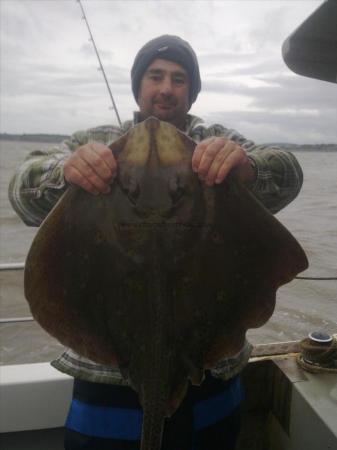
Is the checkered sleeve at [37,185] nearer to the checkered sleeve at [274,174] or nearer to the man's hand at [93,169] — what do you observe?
the man's hand at [93,169]

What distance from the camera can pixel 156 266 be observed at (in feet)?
5.32

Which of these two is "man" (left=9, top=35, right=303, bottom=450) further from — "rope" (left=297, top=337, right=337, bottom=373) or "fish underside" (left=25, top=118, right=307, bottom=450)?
"rope" (left=297, top=337, right=337, bottom=373)

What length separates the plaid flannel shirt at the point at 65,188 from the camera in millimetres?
→ 2039

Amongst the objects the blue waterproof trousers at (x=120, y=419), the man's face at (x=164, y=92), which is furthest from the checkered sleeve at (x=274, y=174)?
the blue waterproof trousers at (x=120, y=419)

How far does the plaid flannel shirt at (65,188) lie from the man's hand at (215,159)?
36cm

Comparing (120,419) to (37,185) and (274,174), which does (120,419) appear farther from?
(274,174)

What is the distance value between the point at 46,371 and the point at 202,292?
1.64 metres

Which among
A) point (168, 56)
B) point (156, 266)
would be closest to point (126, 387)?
point (156, 266)

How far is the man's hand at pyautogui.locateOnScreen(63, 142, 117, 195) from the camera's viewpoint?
157 cm

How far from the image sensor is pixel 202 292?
1.69 metres

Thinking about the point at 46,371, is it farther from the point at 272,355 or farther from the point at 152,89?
the point at 152,89

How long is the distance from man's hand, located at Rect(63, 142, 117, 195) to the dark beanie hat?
45.6 inches

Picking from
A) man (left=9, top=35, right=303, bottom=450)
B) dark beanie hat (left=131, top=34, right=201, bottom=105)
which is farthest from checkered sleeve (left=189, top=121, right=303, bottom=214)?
dark beanie hat (left=131, top=34, right=201, bottom=105)

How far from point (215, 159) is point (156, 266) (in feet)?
1.49
